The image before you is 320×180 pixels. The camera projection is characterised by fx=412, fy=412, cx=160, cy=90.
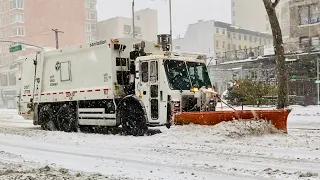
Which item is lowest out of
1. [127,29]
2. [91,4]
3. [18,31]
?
[18,31]

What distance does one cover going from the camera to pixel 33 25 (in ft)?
264

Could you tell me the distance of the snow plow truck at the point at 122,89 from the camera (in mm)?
12953

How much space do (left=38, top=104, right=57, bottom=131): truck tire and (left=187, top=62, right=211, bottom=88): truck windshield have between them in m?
6.74

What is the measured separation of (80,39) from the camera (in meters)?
89.3

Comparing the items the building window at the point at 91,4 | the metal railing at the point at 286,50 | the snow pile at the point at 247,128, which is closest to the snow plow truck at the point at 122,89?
the snow pile at the point at 247,128

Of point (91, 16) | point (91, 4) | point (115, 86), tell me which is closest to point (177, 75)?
point (115, 86)

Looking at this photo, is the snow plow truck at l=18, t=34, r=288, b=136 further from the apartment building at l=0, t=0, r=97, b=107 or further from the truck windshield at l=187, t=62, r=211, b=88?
the apartment building at l=0, t=0, r=97, b=107

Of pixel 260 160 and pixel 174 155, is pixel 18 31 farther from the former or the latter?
pixel 260 160

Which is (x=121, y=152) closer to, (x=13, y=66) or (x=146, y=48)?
(x=146, y=48)

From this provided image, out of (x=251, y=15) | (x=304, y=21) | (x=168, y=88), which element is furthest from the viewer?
(x=251, y=15)

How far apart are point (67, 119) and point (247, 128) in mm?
8002

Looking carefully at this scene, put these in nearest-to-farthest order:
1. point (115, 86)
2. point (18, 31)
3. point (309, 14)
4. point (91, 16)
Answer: point (115, 86)
point (309, 14)
point (18, 31)
point (91, 16)

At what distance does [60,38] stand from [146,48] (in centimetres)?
7310

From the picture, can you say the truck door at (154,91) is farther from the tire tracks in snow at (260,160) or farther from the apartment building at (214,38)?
the apartment building at (214,38)
